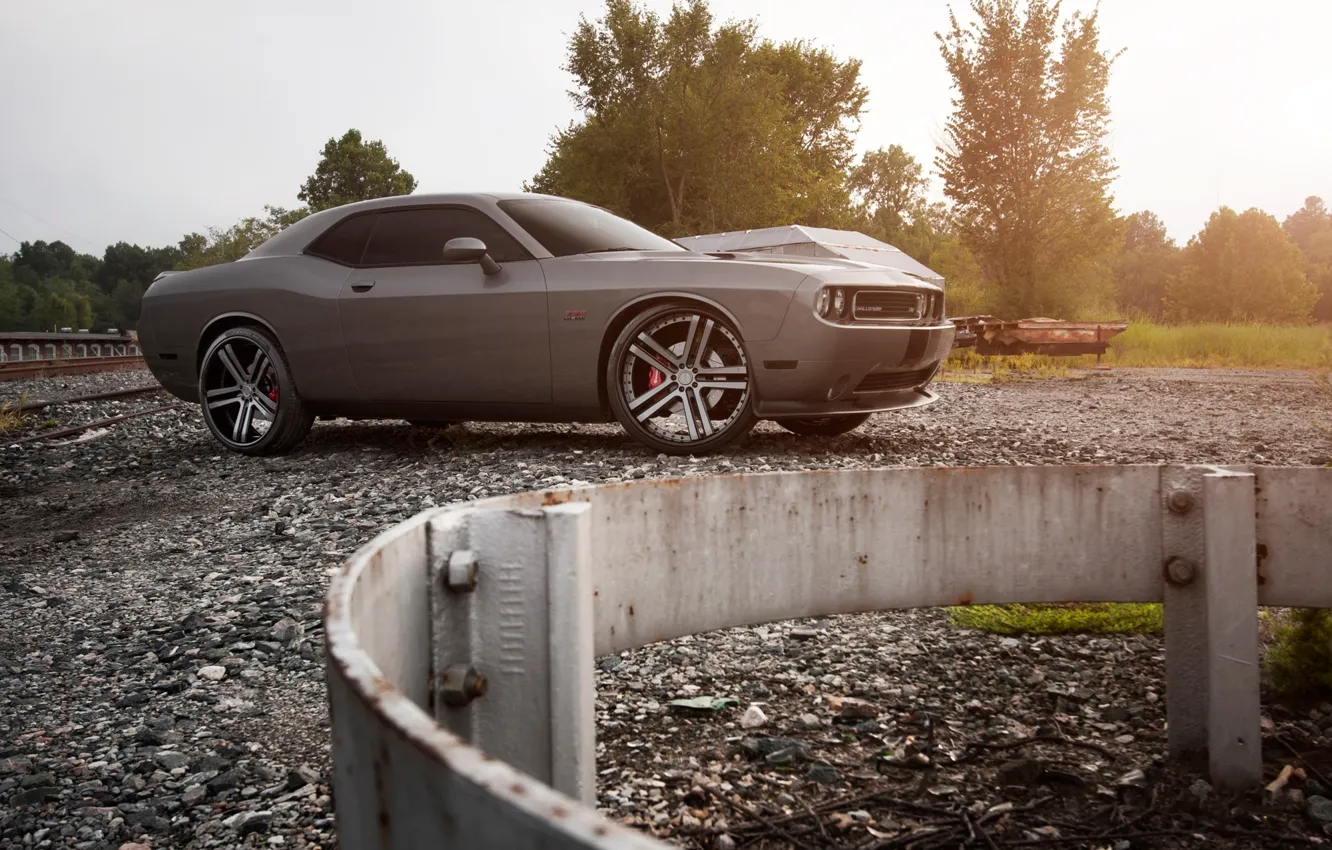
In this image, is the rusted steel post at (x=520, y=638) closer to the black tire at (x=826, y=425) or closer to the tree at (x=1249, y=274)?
the black tire at (x=826, y=425)

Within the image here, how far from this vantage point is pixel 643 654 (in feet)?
10.4

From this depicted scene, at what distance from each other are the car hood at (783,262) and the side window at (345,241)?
150 cm

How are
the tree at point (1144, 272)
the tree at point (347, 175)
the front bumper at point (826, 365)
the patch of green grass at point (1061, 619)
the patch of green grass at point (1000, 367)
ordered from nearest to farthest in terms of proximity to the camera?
the patch of green grass at point (1061, 619)
the front bumper at point (826, 365)
the patch of green grass at point (1000, 367)
the tree at point (347, 175)
the tree at point (1144, 272)

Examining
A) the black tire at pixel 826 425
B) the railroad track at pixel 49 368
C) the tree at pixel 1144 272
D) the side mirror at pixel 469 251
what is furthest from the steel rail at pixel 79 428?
the tree at pixel 1144 272

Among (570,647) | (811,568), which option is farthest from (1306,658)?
(570,647)

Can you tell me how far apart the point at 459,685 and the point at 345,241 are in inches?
216

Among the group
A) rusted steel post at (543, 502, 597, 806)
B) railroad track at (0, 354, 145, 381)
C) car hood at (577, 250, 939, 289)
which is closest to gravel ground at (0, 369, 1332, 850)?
rusted steel post at (543, 502, 597, 806)

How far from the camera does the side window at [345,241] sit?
6.47 m

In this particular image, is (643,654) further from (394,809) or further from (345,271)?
(345,271)

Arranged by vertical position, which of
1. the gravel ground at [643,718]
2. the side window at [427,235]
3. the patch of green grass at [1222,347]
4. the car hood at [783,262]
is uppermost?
the side window at [427,235]

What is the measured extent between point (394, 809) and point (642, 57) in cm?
3378

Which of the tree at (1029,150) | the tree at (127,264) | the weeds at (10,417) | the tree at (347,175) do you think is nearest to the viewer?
the weeds at (10,417)

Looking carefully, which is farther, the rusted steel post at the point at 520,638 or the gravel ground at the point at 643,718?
the gravel ground at the point at 643,718

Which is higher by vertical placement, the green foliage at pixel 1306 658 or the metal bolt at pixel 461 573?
the metal bolt at pixel 461 573
